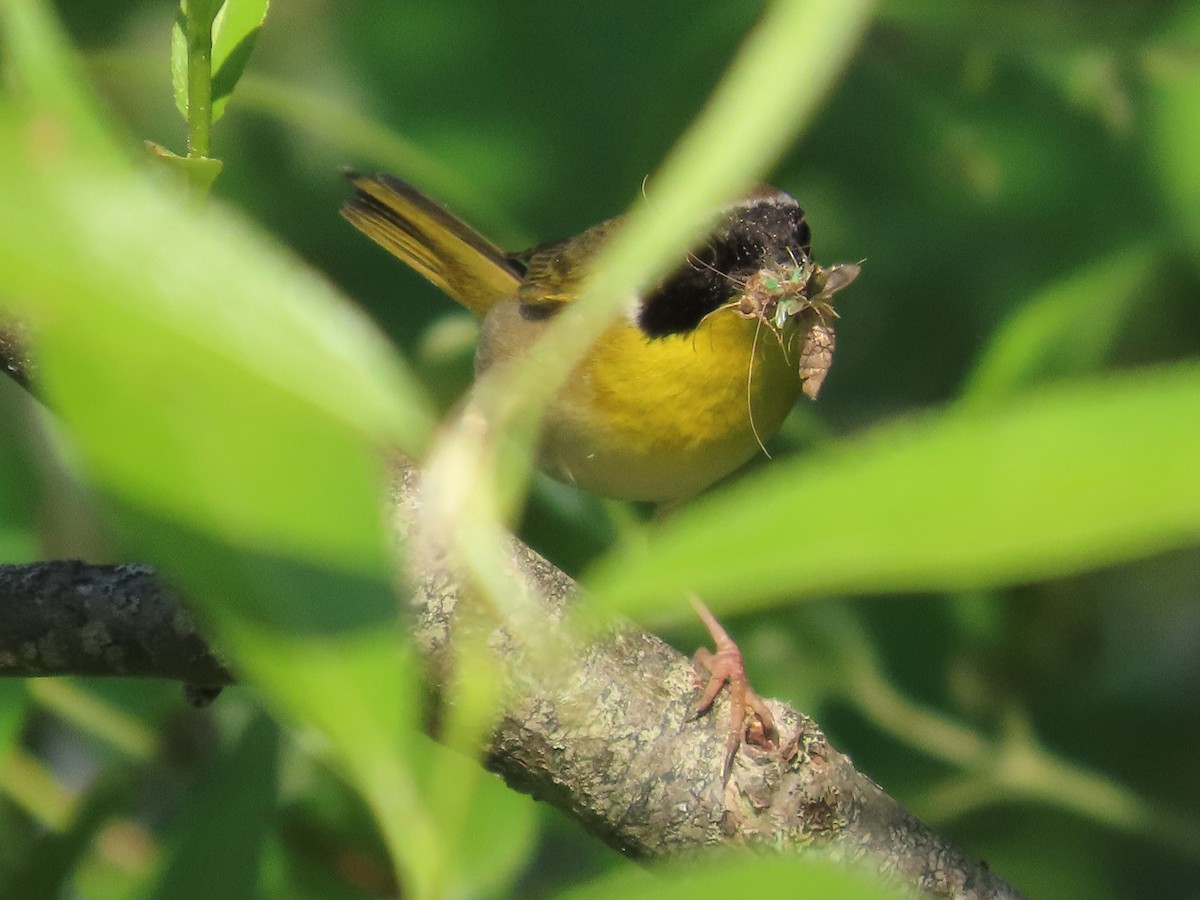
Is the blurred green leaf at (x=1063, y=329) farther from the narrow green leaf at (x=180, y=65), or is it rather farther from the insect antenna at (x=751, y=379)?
the narrow green leaf at (x=180, y=65)

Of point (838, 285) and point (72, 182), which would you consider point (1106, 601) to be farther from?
point (72, 182)

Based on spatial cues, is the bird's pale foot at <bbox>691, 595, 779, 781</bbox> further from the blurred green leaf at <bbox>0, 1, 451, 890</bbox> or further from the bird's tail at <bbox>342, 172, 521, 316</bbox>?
the bird's tail at <bbox>342, 172, 521, 316</bbox>

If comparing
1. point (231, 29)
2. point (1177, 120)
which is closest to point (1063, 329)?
point (1177, 120)

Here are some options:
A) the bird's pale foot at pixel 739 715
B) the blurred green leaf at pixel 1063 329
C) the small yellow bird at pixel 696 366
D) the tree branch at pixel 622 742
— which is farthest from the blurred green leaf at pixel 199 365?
the small yellow bird at pixel 696 366

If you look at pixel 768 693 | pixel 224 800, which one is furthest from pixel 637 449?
pixel 224 800

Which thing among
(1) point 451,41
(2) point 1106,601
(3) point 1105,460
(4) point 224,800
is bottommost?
(4) point 224,800

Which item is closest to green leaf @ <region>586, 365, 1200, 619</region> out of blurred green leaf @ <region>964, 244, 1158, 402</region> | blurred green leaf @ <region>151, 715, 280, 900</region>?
blurred green leaf @ <region>151, 715, 280, 900</region>

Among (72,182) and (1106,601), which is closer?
(72,182)
